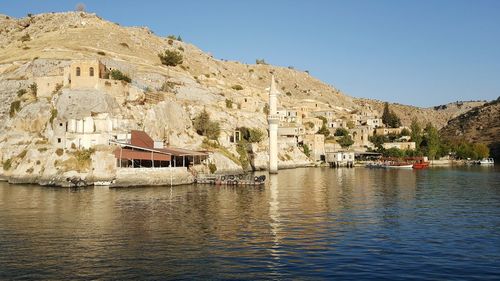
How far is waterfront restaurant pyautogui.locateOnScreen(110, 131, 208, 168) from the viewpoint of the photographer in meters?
69.6

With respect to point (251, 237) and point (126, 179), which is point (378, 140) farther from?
point (251, 237)

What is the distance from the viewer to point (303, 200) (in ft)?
170

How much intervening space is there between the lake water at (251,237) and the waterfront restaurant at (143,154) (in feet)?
46.7

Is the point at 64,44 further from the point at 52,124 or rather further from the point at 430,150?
the point at 430,150

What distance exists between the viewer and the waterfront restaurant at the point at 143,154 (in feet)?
228

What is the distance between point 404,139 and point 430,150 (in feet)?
33.0

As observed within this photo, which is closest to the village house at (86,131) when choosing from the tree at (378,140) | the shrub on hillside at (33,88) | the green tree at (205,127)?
the shrub on hillside at (33,88)

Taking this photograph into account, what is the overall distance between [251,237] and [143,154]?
136ft

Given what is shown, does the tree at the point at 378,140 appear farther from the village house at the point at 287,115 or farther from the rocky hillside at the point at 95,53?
the rocky hillside at the point at 95,53

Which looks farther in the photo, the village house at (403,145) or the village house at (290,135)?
the village house at (403,145)

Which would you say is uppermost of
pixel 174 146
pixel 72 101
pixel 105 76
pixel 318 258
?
pixel 105 76

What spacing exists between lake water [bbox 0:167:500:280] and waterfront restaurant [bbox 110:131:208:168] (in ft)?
46.7

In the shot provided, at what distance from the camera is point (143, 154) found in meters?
70.0

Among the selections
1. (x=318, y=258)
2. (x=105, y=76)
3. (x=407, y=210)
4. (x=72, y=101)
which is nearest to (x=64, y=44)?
(x=105, y=76)
